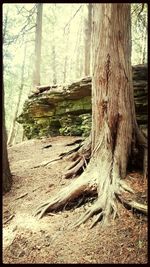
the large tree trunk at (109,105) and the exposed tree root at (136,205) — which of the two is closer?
the exposed tree root at (136,205)

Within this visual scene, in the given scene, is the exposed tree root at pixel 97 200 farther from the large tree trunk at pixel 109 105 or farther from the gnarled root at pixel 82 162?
the gnarled root at pixel 82 162

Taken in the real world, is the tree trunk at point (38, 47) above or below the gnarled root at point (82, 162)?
above

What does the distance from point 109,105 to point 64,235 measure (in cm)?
270

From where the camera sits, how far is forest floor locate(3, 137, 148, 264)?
4.39 m

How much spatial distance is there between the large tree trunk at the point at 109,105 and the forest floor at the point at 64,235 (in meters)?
0.40

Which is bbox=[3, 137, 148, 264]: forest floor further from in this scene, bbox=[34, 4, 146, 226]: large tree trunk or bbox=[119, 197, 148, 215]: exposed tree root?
bbox=[34, 4, 146, 226]: large tree trunk

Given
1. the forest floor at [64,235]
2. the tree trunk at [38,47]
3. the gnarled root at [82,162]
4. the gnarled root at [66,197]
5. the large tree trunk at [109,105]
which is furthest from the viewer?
the tree trunk at [38,47]

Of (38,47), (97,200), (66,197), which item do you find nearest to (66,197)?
(66,197)

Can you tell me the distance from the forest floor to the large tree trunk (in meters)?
0.40

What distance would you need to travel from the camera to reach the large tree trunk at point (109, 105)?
19.1ft

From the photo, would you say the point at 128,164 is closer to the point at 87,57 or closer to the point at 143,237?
the point at 143,237

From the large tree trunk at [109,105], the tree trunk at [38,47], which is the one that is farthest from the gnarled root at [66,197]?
the tree trunk at [38,47]

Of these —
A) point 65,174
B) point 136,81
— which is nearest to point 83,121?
point 136,81

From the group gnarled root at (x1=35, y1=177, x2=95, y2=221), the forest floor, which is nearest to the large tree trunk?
gnarled root at (x1=35, y1=177, x2=95, y2=221)
